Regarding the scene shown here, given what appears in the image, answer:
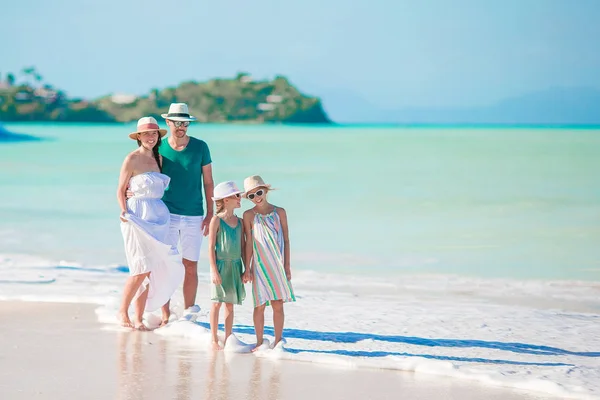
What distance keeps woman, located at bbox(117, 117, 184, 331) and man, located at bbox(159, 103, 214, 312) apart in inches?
4.3

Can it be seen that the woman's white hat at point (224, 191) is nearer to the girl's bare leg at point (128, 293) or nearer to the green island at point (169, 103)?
the girl's bare leg at point (128, 293)

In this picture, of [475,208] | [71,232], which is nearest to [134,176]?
[71,232]

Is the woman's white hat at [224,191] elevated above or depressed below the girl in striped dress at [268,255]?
above

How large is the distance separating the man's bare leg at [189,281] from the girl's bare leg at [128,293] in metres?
0.37

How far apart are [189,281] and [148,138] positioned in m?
1.10

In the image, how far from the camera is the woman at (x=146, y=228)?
6.71 meters

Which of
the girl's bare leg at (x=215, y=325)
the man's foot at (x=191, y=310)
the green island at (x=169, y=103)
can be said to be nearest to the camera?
the girl's bare leg at (x=215, y=325)

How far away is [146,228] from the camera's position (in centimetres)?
671

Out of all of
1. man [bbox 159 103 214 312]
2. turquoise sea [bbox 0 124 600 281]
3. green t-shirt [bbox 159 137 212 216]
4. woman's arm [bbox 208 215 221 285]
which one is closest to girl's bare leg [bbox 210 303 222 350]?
woman's arm [bbox 208 215 221 285]

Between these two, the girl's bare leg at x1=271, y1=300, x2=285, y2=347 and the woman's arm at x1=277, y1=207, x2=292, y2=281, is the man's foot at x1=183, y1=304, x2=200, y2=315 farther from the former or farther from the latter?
the woman's arm at x1=277, y1=207, x2=292, y2=281

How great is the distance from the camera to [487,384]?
5.57 meters

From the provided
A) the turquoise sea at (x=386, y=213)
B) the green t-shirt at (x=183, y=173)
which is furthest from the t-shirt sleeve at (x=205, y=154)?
the turquoise sea at (x=386, y=213)

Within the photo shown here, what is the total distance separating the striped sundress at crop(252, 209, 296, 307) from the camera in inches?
242

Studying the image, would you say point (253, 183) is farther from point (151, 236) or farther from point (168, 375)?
point (168, 375)
